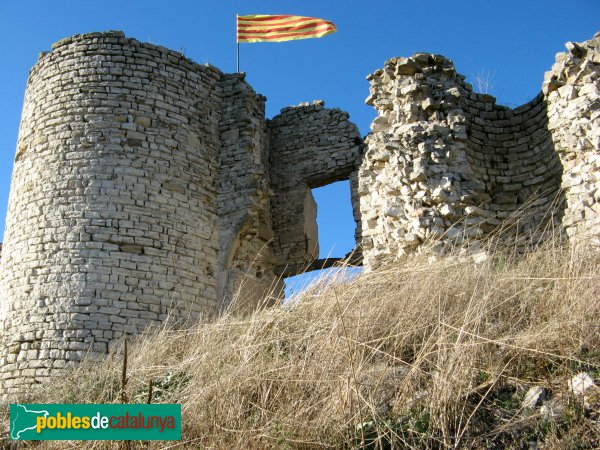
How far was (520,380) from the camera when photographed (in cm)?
384

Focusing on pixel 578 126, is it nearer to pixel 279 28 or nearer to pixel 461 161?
pixel 461 161

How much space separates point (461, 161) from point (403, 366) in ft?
12.8

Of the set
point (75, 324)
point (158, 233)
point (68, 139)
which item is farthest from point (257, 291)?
point (68, 139)

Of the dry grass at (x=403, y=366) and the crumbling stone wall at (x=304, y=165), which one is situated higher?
the crumbling stone wall at (x=304, y=165)

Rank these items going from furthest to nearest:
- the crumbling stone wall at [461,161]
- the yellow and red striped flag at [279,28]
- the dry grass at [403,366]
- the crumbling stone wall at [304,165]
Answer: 1. the yellow and red striped flag at [279,28]
2. the crumbling stone wall at [304,165]
3. the crumbling stone wall at [461,161]
4. the dry grass at [403,366]

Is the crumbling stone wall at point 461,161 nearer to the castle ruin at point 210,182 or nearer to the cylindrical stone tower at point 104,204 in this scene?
the castle ruin at point 210,182

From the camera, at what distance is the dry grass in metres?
3.65

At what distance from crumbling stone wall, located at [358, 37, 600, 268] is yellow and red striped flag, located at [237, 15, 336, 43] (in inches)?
126

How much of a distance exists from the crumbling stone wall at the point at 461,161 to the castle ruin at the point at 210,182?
0.02 m

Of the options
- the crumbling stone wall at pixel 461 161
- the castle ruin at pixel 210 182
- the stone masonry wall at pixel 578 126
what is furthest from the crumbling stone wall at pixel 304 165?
the stone masonry wall at pixel 578 126

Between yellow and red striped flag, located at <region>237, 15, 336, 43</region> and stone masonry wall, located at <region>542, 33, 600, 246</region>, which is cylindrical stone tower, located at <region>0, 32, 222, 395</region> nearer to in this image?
yellow and red striped flag, located at <region>237, 15, 336, 43</region>

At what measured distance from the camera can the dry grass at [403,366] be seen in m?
3.65

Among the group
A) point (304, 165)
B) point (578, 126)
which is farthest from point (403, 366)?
point (304, 165)

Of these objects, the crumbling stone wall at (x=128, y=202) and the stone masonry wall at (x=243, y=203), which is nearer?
the crumbling stone wall at (x=128, y=202)
